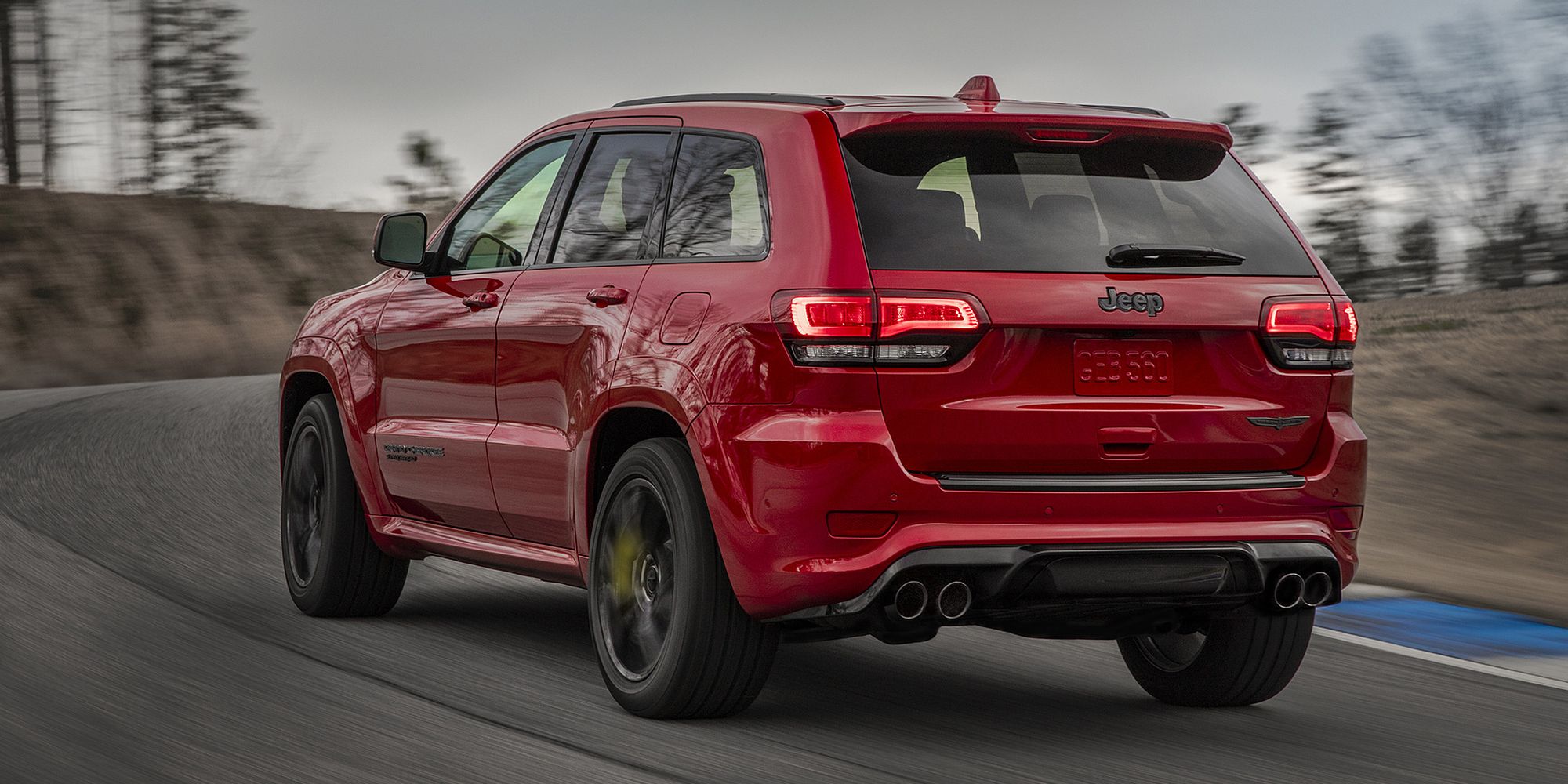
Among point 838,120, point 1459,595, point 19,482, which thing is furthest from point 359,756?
point 19,482

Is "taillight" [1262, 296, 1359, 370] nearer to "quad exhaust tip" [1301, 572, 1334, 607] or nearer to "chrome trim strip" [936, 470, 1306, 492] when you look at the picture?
"chrome trim strip" [936, 470, 1306, 492]

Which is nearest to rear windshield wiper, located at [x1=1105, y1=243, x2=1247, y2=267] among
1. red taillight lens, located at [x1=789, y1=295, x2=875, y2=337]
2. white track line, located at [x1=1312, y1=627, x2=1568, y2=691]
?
red taillight lens, located at [x1=789, y1=295, x2=875, y2=337]

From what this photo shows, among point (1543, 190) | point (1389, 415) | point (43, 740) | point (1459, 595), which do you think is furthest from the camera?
point (1543, 190)

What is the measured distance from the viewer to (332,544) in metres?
7.50

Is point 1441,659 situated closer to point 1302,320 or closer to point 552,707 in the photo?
point 1302,320

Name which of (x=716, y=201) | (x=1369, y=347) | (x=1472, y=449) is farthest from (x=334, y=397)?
(x=1369, y=347)

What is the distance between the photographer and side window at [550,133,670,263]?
19.4 feet

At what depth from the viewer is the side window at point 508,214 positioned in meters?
6.51

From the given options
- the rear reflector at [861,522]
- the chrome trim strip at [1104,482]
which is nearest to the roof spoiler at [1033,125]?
the chrome trim strip at [1104,482]

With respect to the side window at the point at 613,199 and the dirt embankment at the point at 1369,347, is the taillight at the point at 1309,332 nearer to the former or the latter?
the side window at the point at 613,199

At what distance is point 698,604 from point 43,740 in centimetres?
179

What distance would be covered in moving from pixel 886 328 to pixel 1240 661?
6.16ft

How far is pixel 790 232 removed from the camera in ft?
16.9

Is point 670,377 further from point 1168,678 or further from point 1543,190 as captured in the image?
point 1543,190
